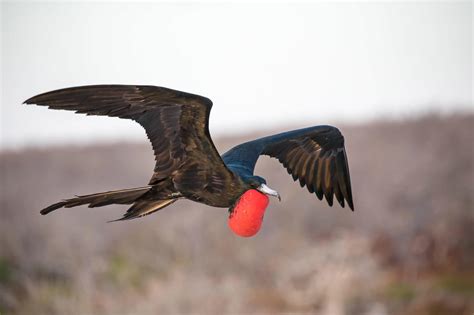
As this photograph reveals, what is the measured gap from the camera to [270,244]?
53.8 feet

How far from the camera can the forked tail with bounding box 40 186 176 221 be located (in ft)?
15.1

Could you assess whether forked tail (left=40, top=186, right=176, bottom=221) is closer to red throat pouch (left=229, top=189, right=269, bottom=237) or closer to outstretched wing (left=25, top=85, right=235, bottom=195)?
outstretched wing (left=25, top=85, right=235, bottom=195)

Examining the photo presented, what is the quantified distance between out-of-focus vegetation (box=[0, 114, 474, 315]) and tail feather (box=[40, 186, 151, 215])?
7655mm

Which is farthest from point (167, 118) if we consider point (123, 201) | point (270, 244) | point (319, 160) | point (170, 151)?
point (270, 244)

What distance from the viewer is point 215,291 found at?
13.1 meters

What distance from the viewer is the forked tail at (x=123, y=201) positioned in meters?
4.61

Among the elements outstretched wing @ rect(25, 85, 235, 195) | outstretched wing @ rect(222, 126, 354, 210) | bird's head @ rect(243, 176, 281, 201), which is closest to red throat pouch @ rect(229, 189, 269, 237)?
bird's head @ rect(243, 176, 281, 201)

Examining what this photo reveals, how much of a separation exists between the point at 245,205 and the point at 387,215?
15.0 m

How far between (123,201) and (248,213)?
0.71 metres

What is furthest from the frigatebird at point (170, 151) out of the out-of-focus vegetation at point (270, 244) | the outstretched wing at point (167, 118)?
the out-of-focus vegetation at point (270, 244)

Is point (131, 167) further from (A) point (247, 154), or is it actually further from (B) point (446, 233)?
(A) point (247, 154)

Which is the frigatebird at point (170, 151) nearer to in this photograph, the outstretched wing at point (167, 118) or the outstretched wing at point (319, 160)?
the outstretched wing at point (167, 118)

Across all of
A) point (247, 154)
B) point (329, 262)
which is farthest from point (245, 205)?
point (329, 262)

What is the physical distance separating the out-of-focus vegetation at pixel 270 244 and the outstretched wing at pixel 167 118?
7.74 meters
